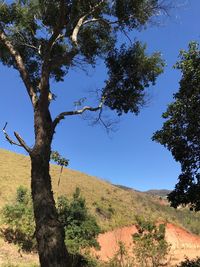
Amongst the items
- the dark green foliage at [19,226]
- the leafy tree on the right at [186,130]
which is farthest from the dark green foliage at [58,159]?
the leafy tree on the right at [186,130]

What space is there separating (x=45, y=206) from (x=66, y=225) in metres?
9.53

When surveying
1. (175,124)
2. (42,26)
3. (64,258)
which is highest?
(42,26)

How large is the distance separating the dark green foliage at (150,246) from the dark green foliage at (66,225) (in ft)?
8.58

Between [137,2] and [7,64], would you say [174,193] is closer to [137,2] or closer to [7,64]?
[137,2]

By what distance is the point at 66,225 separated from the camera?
17.6m

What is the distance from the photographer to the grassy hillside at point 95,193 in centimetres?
4075

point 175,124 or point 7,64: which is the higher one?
point 7,64

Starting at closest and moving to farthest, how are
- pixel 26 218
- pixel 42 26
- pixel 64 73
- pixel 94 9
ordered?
pixel 94 9 < pixel 42 26 < pixel 64 73 < pixel 26 218

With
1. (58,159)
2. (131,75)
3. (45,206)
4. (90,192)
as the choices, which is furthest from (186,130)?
(90,192)

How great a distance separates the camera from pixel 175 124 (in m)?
13.4

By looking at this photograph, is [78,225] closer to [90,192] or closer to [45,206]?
[45,206]

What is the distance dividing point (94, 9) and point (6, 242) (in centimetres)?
952

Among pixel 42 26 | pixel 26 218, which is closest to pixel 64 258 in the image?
pixel 42 26

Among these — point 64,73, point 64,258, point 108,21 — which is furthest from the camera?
point 64,73
